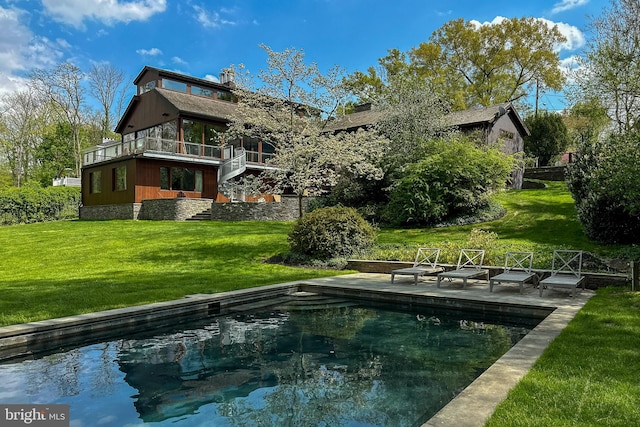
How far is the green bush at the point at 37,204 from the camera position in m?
28.8

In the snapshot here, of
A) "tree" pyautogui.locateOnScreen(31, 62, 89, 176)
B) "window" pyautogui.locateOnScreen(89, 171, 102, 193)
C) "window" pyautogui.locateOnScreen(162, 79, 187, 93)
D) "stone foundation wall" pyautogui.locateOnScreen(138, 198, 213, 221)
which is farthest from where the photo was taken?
"tree" pyautogui.locateOnScreen(31, 62, 89, 176)

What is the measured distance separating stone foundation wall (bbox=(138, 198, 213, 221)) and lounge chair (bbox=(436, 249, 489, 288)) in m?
16.9

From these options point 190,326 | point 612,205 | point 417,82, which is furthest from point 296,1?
point 190,326

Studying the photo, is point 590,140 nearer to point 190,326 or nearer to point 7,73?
point 190,326

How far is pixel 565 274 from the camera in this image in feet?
33.9

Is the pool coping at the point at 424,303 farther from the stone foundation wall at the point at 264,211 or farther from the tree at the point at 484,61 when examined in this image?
the tree at the point at 484,61

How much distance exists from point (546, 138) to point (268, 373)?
3654 cm

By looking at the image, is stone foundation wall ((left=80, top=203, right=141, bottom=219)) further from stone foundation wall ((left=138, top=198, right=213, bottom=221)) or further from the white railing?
the white railing

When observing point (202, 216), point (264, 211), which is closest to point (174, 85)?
point (202, 216)

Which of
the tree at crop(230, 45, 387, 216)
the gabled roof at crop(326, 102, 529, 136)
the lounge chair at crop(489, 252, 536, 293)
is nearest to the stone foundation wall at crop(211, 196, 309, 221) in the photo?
the tree at crop(230, 45, 387, 216)

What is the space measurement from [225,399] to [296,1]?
1729 cm

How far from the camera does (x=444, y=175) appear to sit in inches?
769

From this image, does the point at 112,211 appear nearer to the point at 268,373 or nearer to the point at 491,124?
the point at 491,124

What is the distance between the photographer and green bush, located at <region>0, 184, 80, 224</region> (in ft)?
94.5
